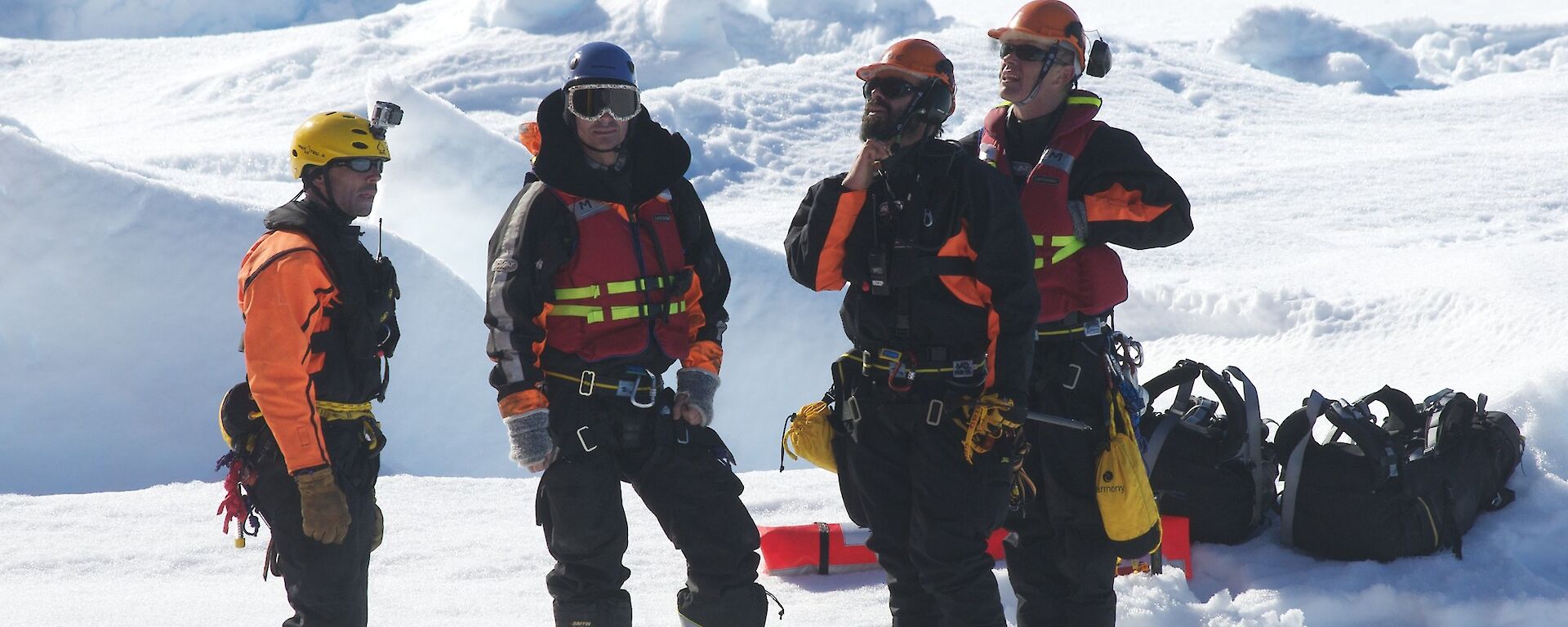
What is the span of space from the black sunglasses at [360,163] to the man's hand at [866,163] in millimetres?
1442

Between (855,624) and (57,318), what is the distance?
7.41 m

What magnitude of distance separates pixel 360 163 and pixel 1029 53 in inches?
86.5

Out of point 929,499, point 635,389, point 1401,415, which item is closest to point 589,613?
point 635,389

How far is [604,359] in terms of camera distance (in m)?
3.82

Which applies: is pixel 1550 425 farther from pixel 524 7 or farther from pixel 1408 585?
pixel 524 7

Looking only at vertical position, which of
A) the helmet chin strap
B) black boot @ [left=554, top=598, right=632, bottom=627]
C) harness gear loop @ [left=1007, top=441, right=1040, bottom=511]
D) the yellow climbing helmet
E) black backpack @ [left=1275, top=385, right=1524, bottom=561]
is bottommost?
black backpack @ [left=1275, top=385, right=1524, bottom=561]

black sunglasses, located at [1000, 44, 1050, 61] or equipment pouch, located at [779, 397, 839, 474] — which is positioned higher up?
black sunglasses, located at [1000, 44, 1050, 61]

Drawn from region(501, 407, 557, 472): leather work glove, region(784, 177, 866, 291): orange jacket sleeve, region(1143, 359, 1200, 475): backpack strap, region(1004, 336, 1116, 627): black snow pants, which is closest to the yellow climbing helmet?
region(501, 407, 557, 472): leather work glove

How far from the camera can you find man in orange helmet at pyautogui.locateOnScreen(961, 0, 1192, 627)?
4031 millimetres

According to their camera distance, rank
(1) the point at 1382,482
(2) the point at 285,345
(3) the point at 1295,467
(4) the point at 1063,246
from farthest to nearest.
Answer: (3) the point at 1295,467 → (1) the point at 1382,482 → (4) the point at 1063,246 → (2) the point at 285,345

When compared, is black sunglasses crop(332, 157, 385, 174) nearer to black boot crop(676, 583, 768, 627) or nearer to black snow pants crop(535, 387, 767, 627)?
black snow pants crop(535, 387, 767, 627)

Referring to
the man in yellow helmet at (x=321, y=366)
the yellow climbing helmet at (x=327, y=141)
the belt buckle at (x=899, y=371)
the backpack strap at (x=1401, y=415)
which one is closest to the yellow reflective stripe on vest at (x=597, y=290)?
the man in yellow helmet at (x=321, y=366)

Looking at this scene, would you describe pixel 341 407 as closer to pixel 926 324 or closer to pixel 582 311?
pixel 582 311

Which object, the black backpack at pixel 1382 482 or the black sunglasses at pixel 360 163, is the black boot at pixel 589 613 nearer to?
the black sunglasses at pixel 360 163
